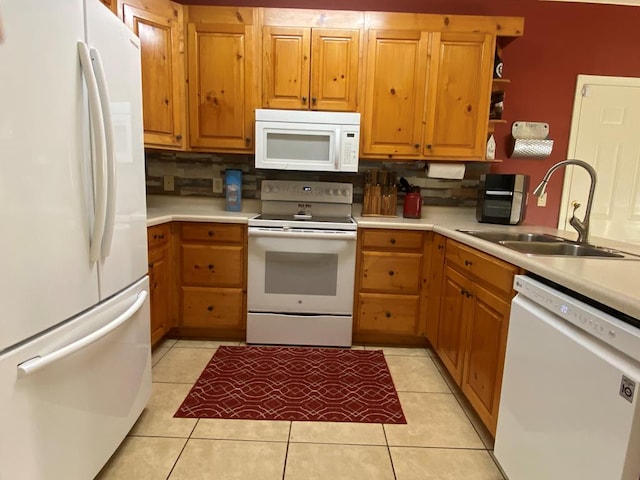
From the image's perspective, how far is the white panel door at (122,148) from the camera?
1260 millimetres

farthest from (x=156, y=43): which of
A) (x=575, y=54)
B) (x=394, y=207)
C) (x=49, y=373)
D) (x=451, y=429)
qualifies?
(x=575, y=54)

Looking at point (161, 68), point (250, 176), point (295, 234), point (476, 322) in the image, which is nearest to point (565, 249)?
point (476, 322)

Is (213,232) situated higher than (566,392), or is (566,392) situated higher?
(213,232)

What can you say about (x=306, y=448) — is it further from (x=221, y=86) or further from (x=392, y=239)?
(x=221, y=86)

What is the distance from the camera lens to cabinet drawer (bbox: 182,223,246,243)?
2.59 metres

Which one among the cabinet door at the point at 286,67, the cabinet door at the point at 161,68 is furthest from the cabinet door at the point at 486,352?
the cabinet door at the point at 161,68

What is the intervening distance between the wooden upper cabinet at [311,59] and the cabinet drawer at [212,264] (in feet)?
3.38

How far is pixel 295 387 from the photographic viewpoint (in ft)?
7.00

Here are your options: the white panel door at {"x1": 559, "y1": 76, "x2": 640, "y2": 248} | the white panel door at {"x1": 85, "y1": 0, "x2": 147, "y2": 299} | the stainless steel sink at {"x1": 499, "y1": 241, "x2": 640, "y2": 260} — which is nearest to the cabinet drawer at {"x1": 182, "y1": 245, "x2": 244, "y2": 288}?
the white panel door at {"x1": 85, "y1": 0, "x2": 147, "y2": 299}

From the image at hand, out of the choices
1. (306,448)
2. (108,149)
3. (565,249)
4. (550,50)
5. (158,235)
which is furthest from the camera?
(550,50)

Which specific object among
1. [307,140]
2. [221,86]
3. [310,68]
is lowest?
[307,140]

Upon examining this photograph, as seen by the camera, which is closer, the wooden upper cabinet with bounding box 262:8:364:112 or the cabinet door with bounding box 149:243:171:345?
the cabinet door with bounding box 149:243:171:345

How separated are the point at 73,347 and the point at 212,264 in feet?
5.04

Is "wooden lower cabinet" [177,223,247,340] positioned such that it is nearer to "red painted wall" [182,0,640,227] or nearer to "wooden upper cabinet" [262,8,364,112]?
"wooden upper cabinet" [262,8,364,112]
